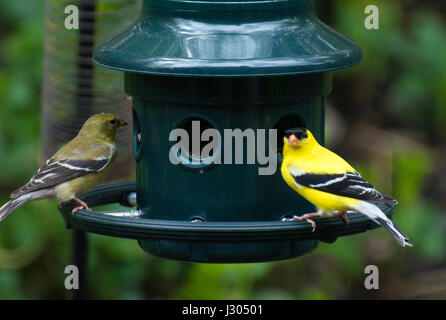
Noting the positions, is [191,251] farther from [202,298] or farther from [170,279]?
[170,279]

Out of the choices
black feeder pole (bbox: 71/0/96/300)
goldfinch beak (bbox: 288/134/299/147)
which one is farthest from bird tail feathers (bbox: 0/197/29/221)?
goldfinch beak (bbox: 288/134/299/147)

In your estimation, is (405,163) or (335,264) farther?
(335,264)

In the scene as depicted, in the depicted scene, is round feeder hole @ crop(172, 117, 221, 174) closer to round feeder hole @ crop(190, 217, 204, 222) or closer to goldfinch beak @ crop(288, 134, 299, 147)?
round feeder hole @ crop(190, 217, 204, 222)

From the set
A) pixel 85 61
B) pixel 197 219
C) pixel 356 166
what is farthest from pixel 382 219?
pixel 356 166

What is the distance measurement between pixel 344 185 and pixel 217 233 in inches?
32.2

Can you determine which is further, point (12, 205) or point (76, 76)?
point (76, 76)

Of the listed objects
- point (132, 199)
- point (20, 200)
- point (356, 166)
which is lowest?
point (356, 166)

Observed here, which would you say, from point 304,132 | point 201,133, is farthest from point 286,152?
point 201,133

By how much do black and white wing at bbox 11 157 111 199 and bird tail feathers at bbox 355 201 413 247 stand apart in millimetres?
1582

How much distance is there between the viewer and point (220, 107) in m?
4.60

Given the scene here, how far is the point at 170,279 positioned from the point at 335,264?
178 centimetres

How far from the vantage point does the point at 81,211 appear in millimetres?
4523

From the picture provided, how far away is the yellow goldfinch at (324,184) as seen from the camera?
14.9ft

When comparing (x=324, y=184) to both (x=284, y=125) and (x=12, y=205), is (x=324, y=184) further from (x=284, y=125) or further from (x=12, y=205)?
(x=12, y=205)
